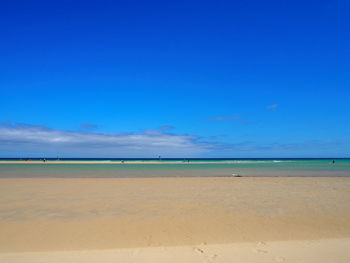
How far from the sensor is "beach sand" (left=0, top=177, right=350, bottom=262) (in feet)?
19.3

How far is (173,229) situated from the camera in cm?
819

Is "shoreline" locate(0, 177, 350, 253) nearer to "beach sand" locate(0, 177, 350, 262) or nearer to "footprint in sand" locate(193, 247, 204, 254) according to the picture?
"beach sand" locate(0, 177, 350, 262)

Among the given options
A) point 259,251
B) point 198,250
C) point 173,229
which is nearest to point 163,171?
point 173,229

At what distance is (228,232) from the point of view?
312 inches

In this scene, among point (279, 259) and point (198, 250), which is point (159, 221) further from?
point (279, 259)

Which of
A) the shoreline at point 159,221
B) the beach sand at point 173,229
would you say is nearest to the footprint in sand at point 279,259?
the beach sand at point 173,229

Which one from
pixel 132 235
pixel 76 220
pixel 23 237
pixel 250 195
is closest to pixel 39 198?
pixel 76 220

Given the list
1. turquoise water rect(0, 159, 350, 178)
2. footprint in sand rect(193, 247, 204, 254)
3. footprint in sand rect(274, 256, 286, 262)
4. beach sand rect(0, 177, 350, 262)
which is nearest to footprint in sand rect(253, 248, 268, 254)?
beach sand rect(0, 177, 350, 262)

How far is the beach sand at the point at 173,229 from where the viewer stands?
589 centimetres

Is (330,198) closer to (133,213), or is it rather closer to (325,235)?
(325,235)

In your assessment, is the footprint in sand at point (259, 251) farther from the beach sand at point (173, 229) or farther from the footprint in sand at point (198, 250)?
the footprint in sand at point (198, 250)

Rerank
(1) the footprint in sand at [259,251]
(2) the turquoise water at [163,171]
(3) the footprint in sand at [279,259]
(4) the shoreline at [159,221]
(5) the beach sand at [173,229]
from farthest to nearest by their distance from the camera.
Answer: (2) the turquoise water at [163,171], (4) the shoreline at [159,221], (1) the footprint in sand at [259,251], (5) the beach sand at [173,229], (3) the footprint in sand at [279,259]

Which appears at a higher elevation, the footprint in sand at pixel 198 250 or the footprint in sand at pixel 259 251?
the footprint in sand at pixel 259 251

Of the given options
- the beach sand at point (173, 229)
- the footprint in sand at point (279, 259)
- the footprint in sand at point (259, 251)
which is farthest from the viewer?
the footprint in sand at point (259, 251)
